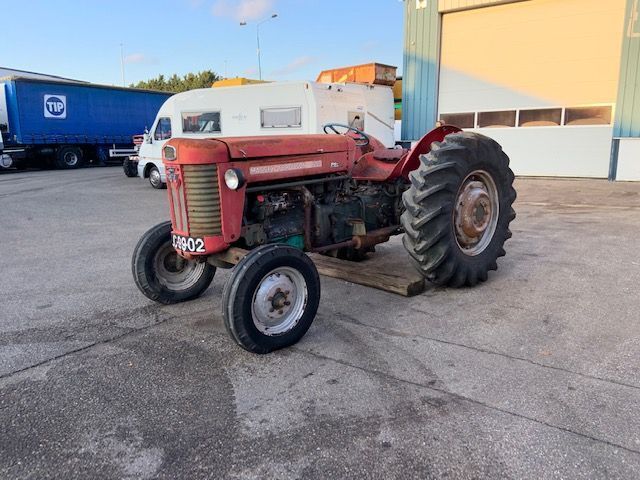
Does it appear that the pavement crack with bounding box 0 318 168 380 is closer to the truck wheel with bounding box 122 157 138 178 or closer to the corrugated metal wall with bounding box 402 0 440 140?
the corrugated metal wall with bounding box 402 0 440 140

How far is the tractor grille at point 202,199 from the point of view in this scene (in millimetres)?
3656

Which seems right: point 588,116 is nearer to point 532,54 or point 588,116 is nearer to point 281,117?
point 532,54

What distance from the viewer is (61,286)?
524 centimetres

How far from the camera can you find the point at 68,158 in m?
22.4

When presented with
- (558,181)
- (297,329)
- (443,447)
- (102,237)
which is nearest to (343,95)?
(558,181)

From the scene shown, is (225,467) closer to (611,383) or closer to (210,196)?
(210,196)

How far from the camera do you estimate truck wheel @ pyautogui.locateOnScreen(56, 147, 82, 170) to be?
21.9 m

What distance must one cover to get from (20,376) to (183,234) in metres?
1.41

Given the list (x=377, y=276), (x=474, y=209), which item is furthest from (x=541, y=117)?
(x=377, y=276)

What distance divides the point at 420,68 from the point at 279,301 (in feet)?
43.9

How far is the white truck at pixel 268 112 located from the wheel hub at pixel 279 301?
8.69 meters

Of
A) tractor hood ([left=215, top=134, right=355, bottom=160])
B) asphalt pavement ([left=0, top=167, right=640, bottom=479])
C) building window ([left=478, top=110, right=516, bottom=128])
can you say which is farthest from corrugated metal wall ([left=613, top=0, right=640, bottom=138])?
tractor hood ([left=215, top=134, right=355, bottom=160])

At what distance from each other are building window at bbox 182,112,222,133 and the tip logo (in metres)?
10.3

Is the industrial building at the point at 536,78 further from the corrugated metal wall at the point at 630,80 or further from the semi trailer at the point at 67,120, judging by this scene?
the semi trailer at the point at 67,120
